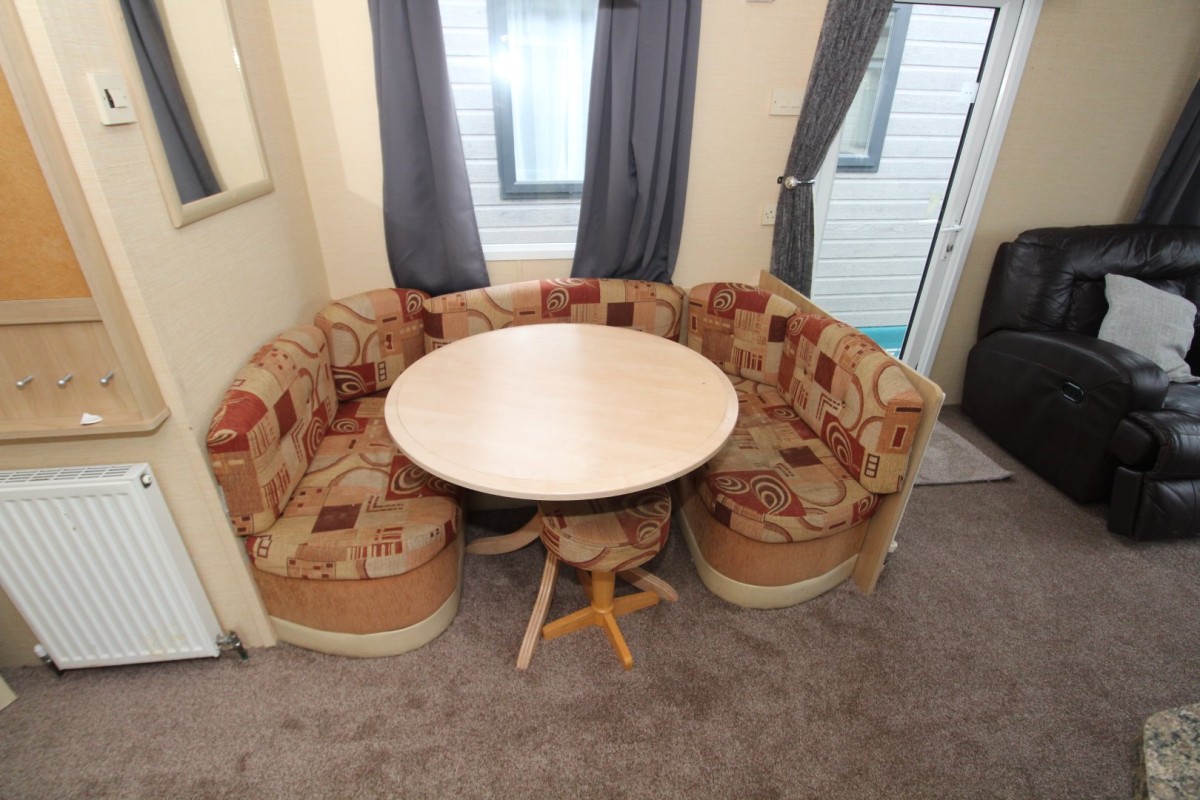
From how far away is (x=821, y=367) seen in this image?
6.48ft

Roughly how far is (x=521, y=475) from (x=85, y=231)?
105cm

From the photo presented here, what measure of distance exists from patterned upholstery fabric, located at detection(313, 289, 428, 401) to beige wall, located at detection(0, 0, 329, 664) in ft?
0.57

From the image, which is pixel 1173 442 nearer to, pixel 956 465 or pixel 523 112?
pixel 956 465

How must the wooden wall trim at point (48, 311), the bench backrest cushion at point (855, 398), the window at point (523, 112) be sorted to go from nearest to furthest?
the wooden wall trim at point (48, 311), the bench backrest cushion at point (855, 398), the window at point (523, 112)

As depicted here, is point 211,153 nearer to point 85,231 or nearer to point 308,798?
point 85,231

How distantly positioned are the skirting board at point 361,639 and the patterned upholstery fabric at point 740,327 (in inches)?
59.1

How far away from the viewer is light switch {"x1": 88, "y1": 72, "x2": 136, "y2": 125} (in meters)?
1.14

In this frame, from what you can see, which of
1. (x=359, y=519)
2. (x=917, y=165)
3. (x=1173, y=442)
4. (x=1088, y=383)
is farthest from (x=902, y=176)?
(x=359, y=519)

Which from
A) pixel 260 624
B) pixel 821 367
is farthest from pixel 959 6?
pixel 260 624

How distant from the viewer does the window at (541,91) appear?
82.7 inches

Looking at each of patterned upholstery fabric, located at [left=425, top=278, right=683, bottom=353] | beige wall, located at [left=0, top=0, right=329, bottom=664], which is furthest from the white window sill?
beige wall, located at [left=0, top=0, right=329, bottom=664]

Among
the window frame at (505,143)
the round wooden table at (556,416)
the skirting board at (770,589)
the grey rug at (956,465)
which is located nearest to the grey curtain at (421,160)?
the window frame at (505,143)

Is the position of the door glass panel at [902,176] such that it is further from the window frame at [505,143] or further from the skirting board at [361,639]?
the skirting board at [361,639]

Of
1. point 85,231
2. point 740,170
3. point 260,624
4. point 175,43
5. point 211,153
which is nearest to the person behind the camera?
point 85,231
